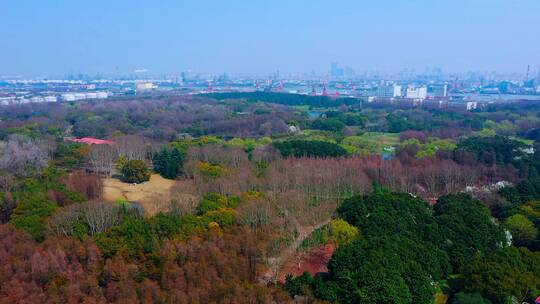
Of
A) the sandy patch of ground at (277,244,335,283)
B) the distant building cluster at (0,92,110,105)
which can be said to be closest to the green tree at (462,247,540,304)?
the sandy patch of ground at (277,244,335,283)

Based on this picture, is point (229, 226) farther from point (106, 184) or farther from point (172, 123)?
point (172, 123)

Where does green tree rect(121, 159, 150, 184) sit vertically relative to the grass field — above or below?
above

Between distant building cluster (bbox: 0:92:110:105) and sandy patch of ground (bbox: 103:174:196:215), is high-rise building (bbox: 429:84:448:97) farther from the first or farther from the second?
sandy patch of ground (bbox: 103:174:196:215)

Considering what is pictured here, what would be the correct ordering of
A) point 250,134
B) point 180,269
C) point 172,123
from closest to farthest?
point 180,269 → point 250,134 → point 172,123

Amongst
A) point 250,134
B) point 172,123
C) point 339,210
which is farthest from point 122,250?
point 172,123

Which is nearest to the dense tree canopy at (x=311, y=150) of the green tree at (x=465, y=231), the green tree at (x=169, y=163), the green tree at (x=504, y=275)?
the green tree at (x=169, y=163)

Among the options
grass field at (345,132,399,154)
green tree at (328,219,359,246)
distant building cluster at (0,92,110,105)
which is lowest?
grass field at (345,132,399,154)

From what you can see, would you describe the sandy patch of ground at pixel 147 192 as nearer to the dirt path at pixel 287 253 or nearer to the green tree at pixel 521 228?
the dirt path at pixel 287 253

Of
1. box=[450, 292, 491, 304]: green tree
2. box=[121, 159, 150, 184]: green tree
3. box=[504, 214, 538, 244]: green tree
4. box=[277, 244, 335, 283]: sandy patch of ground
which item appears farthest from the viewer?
box=[121, 159, 150, 184]: green tree
